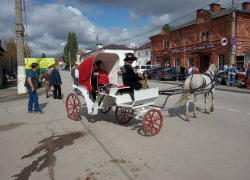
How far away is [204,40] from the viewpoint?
3372 cm

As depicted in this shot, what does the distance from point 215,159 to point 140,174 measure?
1633 millimetres

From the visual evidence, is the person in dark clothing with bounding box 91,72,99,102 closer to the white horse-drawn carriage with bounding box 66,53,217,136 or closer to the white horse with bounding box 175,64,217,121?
the white horse-drawn carriage with bounding box 66,53,217,136

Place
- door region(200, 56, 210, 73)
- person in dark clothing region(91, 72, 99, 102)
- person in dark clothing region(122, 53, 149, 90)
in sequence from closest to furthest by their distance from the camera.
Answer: person in dark clothing region(122, 53, 149, 90), person in dark clothing region(91, 72, 99, 102), door region(200, 56, 210, 73)

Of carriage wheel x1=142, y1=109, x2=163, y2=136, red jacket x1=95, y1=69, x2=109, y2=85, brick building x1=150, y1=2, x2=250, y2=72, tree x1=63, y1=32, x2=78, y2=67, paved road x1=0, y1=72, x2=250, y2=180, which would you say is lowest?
paved road x1=0, y1=72, x2=250, y2=180

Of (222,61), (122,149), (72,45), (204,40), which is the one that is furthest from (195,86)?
(72,45)

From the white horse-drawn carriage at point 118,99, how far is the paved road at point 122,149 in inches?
14.3

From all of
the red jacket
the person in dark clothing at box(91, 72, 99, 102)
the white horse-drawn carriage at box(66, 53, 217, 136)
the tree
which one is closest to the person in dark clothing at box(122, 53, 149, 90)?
the white horse-drawn carriage at box(66, 53, 217, 136)

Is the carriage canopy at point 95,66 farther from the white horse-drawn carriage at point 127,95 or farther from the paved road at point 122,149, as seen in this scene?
the paved road at point 122,149

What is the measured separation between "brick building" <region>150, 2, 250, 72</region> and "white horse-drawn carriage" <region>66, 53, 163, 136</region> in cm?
2425

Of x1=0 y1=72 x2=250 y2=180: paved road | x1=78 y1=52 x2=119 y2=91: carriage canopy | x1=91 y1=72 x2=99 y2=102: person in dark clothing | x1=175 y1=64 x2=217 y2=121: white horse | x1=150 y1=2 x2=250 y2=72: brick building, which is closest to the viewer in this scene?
x1=0 y1=72 x2=250 y2=180: paved road

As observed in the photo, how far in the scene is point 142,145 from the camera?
5070 millimetres

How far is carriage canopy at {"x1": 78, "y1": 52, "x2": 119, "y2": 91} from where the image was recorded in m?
6.59

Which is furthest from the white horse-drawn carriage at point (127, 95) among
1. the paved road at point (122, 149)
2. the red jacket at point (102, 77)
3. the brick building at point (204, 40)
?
the brick building at point (204, 40)

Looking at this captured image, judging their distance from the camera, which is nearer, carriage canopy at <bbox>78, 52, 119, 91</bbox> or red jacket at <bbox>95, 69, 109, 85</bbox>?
carriage canopy at <bbox>78, 52, 119, 91</bbox>
